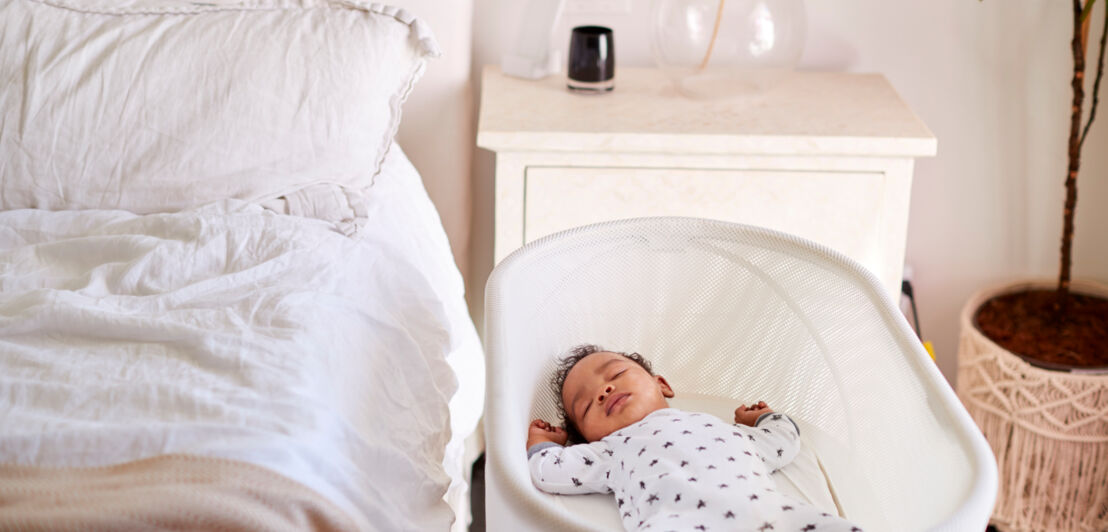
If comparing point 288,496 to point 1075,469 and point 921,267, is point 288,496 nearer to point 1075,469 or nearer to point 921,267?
point 1075,469

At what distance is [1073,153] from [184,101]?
4.53 feet

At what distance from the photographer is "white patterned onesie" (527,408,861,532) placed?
908 millimetres

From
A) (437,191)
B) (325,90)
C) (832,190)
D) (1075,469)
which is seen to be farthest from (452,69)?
(1075,469)

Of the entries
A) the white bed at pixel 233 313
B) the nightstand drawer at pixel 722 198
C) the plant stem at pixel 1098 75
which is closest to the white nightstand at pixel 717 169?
the nightstand drawer at pixel 722 198

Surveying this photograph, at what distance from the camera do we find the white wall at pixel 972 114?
1.81 meters

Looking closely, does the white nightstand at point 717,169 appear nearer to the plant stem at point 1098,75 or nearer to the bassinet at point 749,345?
the bassinet at point 749,345

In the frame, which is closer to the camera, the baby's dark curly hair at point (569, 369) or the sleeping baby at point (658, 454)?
the sleeping baby at point (658, 454)

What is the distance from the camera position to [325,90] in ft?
4.39

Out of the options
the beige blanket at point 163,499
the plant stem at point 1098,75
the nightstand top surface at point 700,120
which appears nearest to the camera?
the beige blanket at point 163,499

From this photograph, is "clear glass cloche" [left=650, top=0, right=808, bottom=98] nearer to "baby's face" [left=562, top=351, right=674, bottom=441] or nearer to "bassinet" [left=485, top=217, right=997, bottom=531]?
"bassinet" [left=485, top=217, right=997, bottom=531]

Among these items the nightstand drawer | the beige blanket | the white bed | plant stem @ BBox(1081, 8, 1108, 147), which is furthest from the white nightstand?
the beige blanket

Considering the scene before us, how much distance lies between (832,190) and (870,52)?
453mm

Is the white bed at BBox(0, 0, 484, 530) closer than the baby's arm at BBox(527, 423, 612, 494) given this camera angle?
Yes

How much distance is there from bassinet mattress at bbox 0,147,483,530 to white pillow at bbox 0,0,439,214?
0.06m
